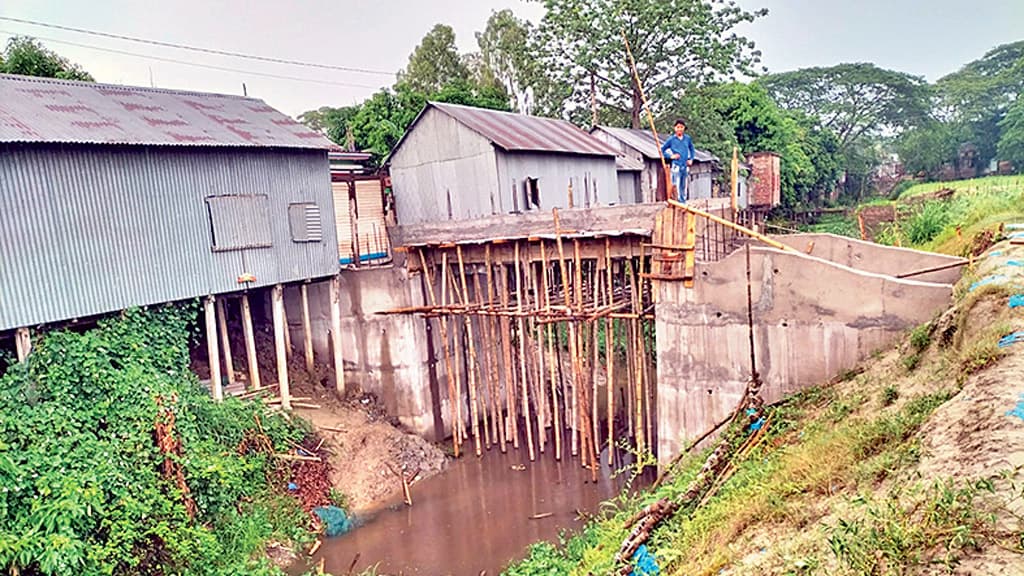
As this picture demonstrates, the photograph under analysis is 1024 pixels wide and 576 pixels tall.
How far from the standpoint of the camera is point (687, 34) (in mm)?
25500

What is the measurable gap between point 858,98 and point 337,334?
47.7 metres

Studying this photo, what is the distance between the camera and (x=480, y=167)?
1775 cm

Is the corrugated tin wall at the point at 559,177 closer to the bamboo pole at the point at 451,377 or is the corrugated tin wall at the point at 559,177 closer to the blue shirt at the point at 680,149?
the bamboo pole at the point at 451,377

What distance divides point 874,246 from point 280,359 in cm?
1306

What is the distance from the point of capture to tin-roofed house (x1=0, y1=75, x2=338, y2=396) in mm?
10820

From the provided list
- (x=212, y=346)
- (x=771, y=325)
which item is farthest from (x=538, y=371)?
(x=212, y=346)

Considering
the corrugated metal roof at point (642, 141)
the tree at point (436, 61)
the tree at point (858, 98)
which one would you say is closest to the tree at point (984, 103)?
the tree at point (858, 98)

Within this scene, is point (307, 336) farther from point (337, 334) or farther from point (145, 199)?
point (145, 199)

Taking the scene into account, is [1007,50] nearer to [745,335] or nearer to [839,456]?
[745,335]

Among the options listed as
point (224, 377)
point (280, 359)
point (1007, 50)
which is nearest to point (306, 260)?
point (280, 359)

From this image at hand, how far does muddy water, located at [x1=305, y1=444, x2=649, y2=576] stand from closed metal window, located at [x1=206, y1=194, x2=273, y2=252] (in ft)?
20.4

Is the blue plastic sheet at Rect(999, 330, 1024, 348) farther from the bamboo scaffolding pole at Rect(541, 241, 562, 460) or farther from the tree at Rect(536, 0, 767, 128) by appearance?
the tree at Rect(536, 0, 767, 128)

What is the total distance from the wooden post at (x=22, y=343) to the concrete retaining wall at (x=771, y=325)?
11.2 m

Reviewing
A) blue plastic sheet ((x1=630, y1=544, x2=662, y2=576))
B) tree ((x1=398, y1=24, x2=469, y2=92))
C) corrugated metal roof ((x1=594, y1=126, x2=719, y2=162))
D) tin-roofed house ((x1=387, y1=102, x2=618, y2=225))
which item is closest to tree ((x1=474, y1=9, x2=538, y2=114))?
tree ((x1=398, y1=24, x2=469, y2=92))
